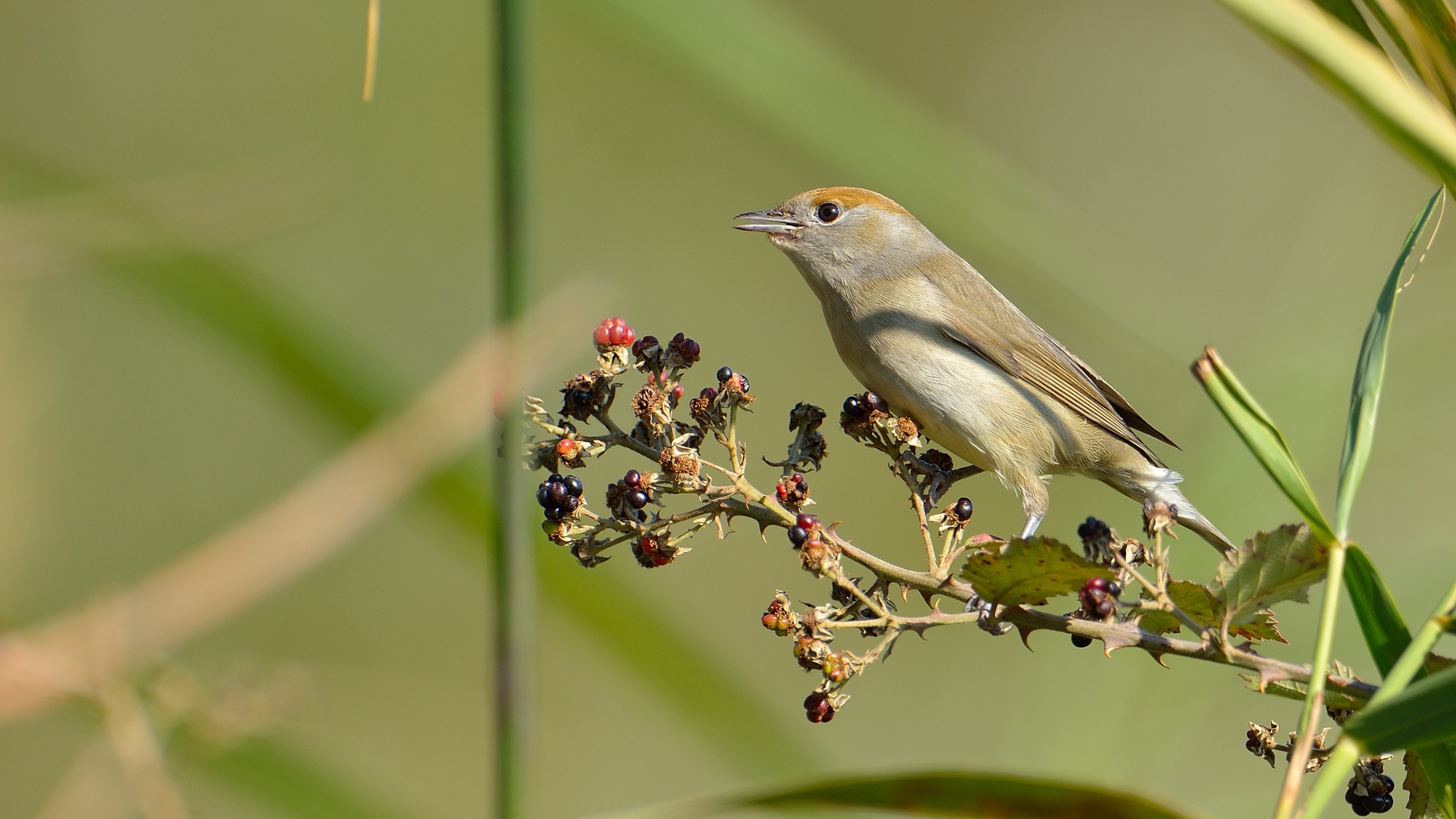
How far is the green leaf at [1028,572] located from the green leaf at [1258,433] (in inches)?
11.7

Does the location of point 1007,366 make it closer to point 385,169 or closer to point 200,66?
point 385,169

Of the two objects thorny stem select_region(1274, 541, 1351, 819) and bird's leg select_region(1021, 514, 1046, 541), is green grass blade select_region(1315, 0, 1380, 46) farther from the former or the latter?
bird's leg select_region(1021, 514, 1046, 541)

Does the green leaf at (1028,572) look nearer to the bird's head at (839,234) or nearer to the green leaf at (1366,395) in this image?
the green leaf at (1366,395)

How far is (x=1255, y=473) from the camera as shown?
2.41m

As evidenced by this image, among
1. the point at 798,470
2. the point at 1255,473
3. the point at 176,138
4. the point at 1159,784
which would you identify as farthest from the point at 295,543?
the point at 176,138

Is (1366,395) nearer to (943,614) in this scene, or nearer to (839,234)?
(943,614)

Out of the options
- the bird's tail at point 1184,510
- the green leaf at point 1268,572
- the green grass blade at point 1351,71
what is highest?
the bird's tail at point 1184,510

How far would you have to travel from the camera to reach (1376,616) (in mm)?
1071

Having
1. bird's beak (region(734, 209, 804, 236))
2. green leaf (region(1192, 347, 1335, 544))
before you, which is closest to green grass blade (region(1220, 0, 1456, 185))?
green leaf (region(1192, 347, 1335, 544))

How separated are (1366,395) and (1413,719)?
0.37 m

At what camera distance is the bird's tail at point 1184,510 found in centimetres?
245

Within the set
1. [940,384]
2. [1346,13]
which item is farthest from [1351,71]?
[940,384]

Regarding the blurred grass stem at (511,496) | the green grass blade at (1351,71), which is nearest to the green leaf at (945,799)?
the blurred grass stem at (511,496)

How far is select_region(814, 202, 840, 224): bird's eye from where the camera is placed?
12.2ft
